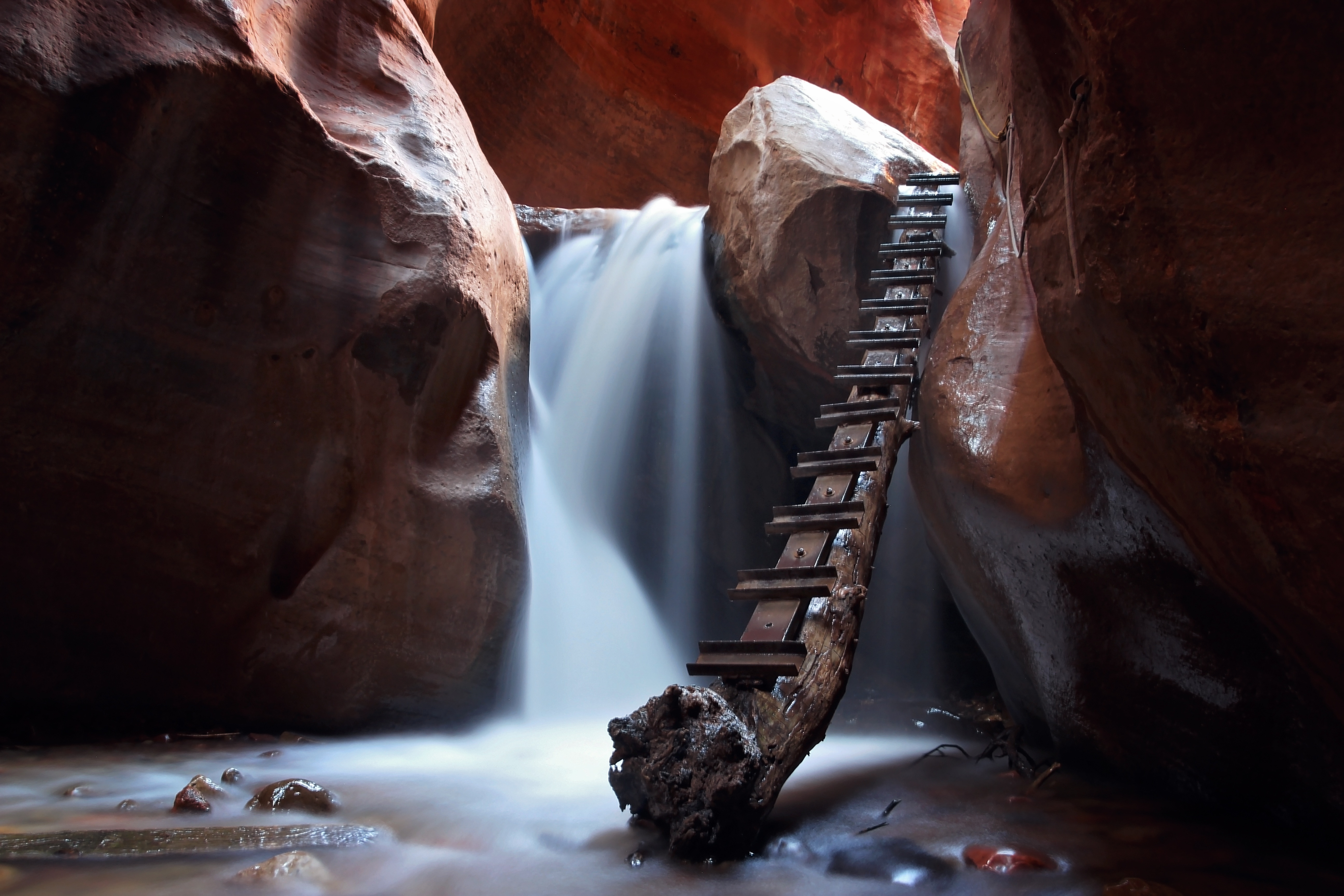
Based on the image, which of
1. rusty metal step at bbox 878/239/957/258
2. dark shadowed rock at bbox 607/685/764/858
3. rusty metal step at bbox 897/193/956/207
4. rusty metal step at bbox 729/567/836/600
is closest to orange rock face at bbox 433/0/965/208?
rusty metal step at bbox 897/193/956/207

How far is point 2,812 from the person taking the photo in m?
2.57

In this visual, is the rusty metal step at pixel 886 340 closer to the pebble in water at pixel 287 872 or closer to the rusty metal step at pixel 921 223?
the rusty metal step at pixel 921 223

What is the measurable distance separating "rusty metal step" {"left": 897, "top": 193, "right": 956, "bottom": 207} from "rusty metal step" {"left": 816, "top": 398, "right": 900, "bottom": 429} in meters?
Result: 2.43

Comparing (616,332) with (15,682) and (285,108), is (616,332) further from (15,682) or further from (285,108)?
(15,682)

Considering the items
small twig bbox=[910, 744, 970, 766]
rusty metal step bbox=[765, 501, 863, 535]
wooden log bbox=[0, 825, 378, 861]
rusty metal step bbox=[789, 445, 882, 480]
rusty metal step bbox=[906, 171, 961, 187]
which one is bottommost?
small twig bbox=[910, 744, 970, 766]

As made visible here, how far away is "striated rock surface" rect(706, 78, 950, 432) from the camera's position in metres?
5.91

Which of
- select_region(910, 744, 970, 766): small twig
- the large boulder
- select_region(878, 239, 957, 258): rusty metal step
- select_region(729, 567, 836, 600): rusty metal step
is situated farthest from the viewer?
select_region(878, 239, 957, 258): rusty metal step

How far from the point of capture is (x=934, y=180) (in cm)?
634

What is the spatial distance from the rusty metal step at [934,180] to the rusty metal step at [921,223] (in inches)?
20.3

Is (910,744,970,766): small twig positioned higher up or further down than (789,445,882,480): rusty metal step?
further down

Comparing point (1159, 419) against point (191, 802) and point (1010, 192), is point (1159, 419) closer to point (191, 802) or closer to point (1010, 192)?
point (1010, 192)

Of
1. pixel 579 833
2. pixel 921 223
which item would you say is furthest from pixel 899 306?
pixel 579 833

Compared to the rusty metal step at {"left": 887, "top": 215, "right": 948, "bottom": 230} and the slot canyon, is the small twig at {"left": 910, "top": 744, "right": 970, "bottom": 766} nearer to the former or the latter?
the slot canyon

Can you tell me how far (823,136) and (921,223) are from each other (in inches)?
39.9
